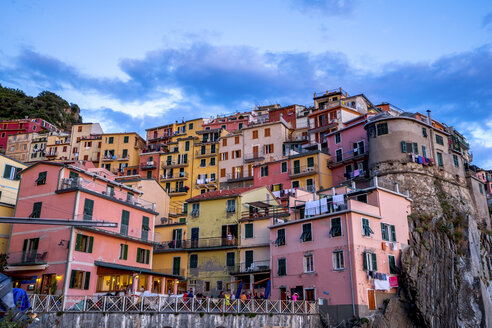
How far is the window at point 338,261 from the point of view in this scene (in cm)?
3612

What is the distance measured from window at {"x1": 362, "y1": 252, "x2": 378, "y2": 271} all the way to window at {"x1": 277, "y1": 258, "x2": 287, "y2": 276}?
7.52 metres

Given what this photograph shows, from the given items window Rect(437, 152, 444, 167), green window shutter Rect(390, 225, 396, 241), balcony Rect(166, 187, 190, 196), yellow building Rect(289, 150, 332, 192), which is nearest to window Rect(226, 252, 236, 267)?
yellow building Rect(289, 150, 332, 192)

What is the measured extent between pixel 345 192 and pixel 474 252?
41.0 ft

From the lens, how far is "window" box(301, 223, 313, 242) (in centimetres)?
3925

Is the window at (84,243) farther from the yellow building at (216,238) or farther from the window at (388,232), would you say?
the window at (388,232)

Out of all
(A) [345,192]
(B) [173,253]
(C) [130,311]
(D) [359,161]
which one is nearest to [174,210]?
(B) [173,253]

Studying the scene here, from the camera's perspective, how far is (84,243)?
3700 cm

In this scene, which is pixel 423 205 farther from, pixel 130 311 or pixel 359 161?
pixel 130 311

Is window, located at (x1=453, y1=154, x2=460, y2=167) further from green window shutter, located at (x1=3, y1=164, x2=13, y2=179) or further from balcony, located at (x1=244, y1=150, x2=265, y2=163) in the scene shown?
green window shutter, located at (x1=3, y1=164, x2=13, y2=179)

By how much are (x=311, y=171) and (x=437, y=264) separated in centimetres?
2120

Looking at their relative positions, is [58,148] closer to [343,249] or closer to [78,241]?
[78,241]

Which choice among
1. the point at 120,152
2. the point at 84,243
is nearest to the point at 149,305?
the point at 84,243

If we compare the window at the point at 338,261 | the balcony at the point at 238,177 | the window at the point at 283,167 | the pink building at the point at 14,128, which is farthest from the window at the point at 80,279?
the pink building at the point at 14,128

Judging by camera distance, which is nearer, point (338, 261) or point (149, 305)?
point (149, 305)
